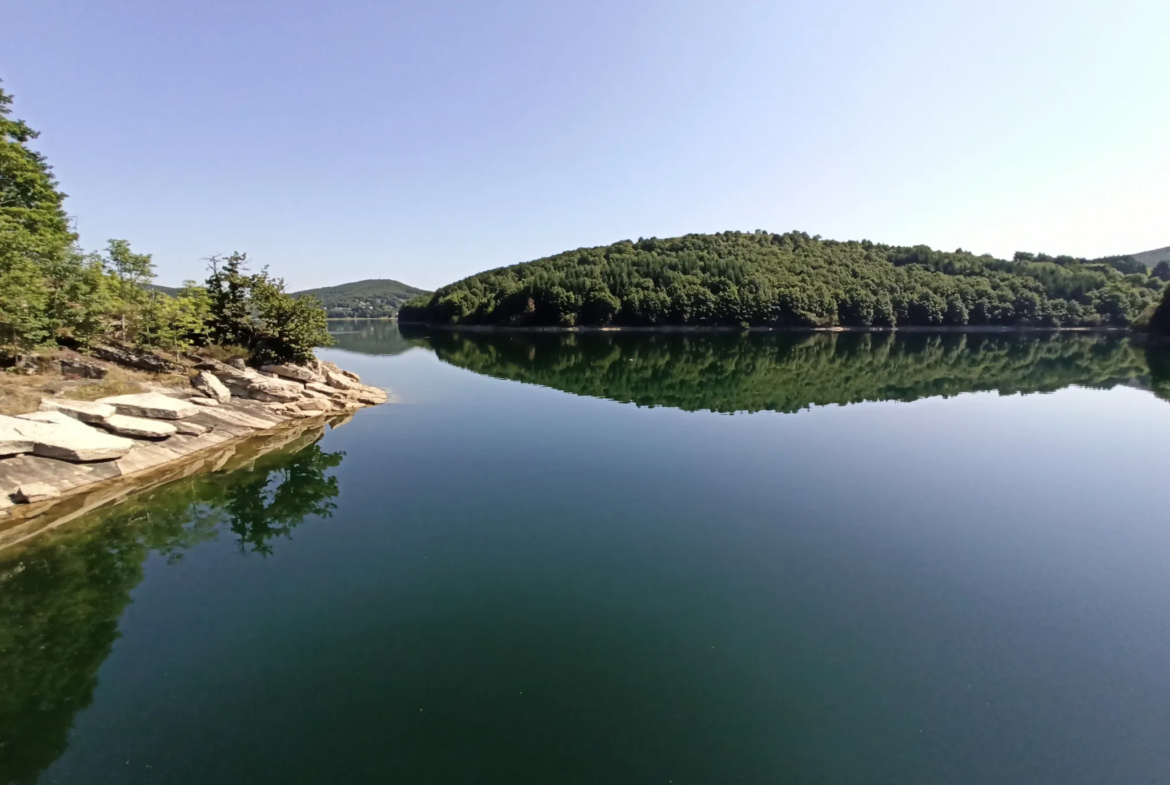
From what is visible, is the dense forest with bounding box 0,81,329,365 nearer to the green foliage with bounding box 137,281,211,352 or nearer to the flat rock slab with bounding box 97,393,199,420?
the green foliage with bounding box 137,281,211,352

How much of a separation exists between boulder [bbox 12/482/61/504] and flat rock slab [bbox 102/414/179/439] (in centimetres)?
A: 408

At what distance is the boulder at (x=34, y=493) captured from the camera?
17.2m

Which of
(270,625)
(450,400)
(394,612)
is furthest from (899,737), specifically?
(450,400)

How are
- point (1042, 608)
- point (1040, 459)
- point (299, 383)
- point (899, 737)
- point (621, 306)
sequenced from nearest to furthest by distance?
point (899, 737)
point (1042, 608)
point (1040, 459)
point (299, 383)
point (621, 306)

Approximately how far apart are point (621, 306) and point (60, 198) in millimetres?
97035

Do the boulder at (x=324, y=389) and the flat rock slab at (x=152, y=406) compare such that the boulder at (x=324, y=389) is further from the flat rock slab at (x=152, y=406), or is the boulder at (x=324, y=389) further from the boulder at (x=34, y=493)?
the boulder at (x=34, y=493)

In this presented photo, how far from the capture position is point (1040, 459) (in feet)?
82.5

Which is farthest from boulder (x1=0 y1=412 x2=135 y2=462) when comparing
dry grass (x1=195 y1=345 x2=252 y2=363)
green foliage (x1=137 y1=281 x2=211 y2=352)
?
A: dry grass (x1=195 y1=345 x2=252 y2=363)

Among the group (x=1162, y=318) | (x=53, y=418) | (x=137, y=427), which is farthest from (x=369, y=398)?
(x=1162, y=318)

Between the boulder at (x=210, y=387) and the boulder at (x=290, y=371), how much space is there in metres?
5.69

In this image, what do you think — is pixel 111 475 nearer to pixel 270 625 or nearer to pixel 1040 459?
pixel 270 625

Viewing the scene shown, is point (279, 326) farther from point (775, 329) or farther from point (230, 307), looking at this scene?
point (775, 329)

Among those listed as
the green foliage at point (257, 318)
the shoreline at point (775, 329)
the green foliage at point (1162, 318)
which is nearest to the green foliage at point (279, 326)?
the green foliage at point (257, 318)

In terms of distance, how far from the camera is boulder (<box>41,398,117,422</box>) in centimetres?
2066
